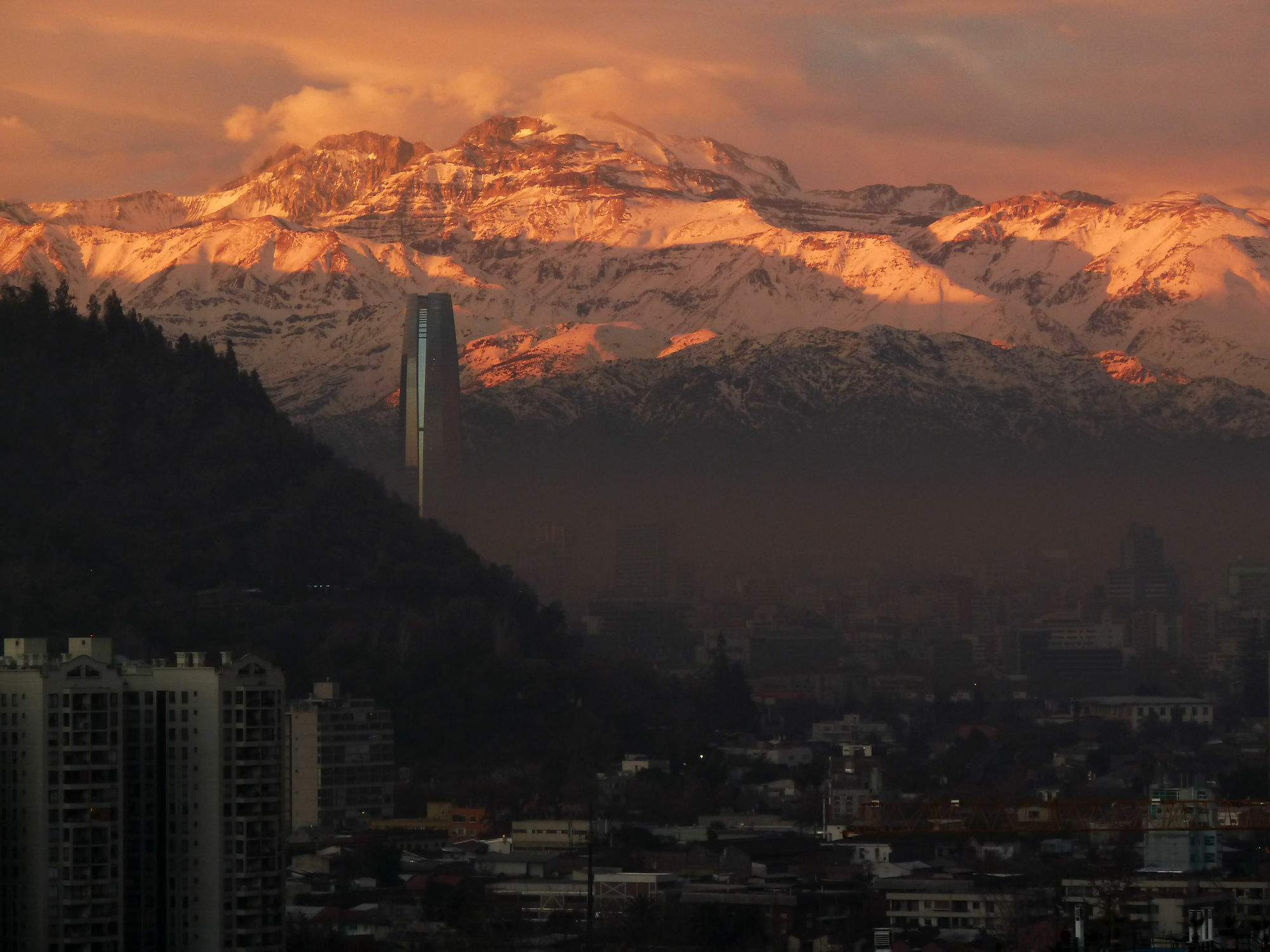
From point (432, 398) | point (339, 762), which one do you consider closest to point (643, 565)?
point (432, 398)

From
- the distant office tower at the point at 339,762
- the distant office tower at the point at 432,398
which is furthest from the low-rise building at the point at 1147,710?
the distant office tower at the point at 339,762

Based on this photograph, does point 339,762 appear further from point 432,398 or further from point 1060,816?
point 432,398

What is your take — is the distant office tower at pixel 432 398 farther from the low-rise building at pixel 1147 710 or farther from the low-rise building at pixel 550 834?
the low-rise building at pixel 550 834

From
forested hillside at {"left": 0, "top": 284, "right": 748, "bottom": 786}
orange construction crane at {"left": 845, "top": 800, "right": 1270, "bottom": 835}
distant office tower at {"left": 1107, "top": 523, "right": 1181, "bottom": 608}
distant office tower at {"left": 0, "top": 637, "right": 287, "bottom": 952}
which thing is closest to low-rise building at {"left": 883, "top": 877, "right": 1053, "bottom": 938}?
orange construction crane at {"left": 845, "top": 800, "right": 1270, "bottom": 835}

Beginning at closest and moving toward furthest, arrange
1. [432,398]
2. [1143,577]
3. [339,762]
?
[339,762] < [432,398] < [1143,577]

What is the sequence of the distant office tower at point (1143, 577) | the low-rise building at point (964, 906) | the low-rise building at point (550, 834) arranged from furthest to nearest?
1. the distant office tower at point (1143, 577)
2. the low-rise building at point (550, 834)
3. the low-rise building at point (964, 906)

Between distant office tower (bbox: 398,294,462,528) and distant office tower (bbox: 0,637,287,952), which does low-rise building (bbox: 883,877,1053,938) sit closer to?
distant office tower (bbox: 0,637,287,952)
